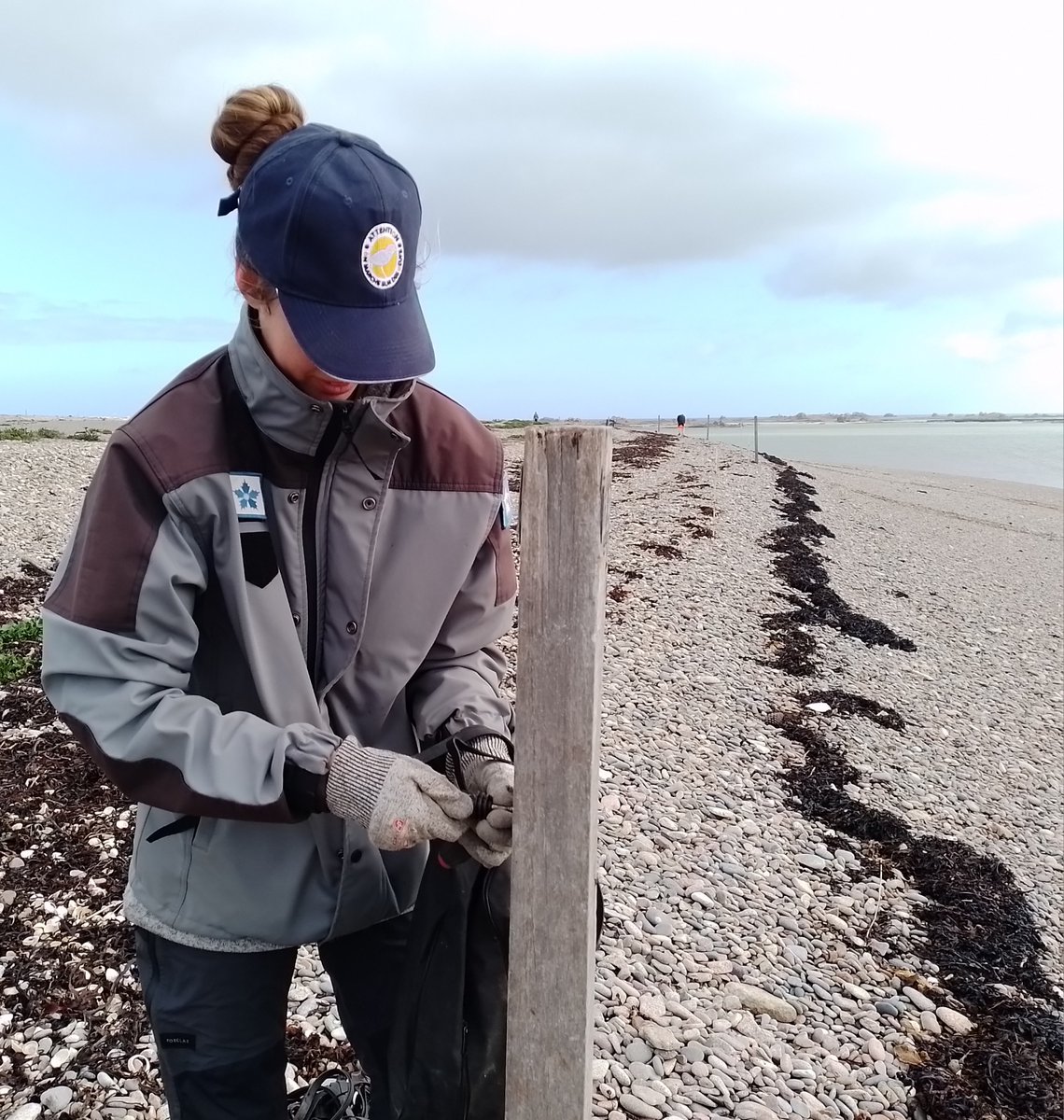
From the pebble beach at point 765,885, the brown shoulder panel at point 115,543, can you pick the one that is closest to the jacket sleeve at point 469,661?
the brown shoulder panel at point 115,543

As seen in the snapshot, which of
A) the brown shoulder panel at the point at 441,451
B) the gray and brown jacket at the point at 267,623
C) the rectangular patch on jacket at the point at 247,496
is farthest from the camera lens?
the brown shoulder panel at the point at 441,451

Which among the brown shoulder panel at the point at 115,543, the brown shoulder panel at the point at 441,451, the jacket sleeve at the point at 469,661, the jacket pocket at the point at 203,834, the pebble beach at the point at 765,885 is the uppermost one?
the brown shoulder panel at the point at 441,451

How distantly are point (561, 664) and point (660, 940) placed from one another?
3291mm

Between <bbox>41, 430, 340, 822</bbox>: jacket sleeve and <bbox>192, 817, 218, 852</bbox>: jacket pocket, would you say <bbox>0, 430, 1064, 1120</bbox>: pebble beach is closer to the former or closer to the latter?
<bbox>192, 817, 218, 852</bbox>: jacket pocket

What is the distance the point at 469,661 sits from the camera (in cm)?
224

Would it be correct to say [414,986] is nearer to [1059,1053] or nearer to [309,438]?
[309,438]

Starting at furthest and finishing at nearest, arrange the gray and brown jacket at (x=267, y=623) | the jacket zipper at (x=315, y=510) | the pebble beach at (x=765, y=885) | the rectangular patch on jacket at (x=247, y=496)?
the pebble beach at (x=765, y=885)
the jacket zipper at (x=315, y=510)
the rectangular patch on jacket at (x=247, y=496)
the gray and brown jacket at (x=267, y=623)

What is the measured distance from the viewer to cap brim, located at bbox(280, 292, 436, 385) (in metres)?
1.75

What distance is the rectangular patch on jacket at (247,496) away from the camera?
5.82 ft

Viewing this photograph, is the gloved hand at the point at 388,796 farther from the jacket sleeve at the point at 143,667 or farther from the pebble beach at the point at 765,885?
the pebble beach at the point at 765,885

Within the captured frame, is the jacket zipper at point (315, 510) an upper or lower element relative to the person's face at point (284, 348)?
lower

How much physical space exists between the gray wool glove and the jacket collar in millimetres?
735

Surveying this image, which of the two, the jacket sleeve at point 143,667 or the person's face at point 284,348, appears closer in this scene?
the jacket sleeve at point 143,667

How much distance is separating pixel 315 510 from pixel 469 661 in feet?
1.85
